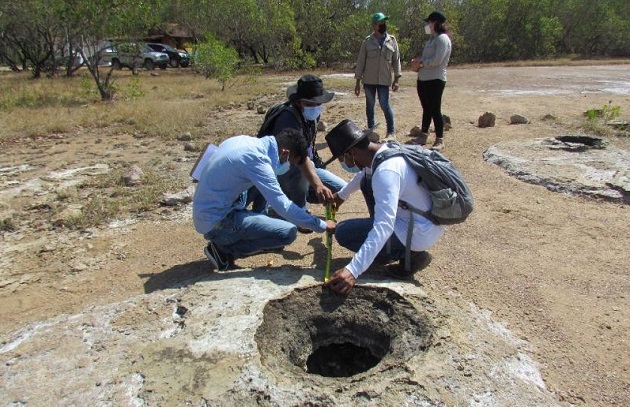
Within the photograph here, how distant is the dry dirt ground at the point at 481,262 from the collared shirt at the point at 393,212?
0.40 m

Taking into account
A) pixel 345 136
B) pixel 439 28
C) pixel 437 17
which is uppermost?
pixel 437 17

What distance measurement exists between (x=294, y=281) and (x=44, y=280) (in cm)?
210

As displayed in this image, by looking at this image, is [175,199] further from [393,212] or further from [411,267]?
[393,212]

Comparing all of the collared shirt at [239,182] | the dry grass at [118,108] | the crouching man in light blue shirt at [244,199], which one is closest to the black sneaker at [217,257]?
the crouching man in light blue shirt at [244,199]

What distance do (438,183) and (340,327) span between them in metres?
1.01

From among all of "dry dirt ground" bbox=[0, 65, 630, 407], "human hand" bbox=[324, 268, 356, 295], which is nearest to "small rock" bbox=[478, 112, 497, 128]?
"dry dirt ground" bbox=[0, 65, 630, 407]

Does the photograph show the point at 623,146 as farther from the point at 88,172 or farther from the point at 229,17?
the point at 229,17

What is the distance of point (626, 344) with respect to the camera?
2.75m

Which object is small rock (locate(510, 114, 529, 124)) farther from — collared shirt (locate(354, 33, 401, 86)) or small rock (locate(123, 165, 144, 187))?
small rock (locate(123, 165, 144, 187))

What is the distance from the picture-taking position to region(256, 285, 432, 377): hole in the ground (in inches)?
103

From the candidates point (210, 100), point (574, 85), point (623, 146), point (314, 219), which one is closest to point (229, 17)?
point (210, 100)

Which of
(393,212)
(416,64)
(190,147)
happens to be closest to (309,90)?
(393,212)

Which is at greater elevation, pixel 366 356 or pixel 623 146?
pixel 623 146

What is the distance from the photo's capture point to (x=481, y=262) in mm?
3711
